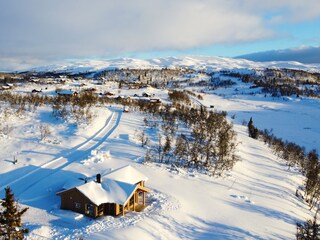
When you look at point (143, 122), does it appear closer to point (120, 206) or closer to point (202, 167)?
point (202, 167)

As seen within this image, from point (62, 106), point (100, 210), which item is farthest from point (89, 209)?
point (62, 106)

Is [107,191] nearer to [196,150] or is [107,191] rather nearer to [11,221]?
[11,221]

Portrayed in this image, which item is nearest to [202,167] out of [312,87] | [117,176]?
[117,176]

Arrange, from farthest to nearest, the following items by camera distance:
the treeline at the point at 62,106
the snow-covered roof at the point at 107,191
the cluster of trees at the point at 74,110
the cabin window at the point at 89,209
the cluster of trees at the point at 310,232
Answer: the treeline at the point at 62,106
the cluster of trees at the point at 74,110
the cabin window at the point at 89,209
the snow-covered roof at the point at 107,191
the cluster of trees at the point at 310,232

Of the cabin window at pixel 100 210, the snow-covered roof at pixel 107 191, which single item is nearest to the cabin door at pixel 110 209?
the cabin window at pixel 100 210

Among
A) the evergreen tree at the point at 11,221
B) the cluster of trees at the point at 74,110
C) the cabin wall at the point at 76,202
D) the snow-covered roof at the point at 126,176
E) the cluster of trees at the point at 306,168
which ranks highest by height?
the cluster of trees at the point at 74,110

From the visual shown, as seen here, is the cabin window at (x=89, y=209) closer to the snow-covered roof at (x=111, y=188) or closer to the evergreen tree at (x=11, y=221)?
the snow-covered roof at (x=111, y=188)
